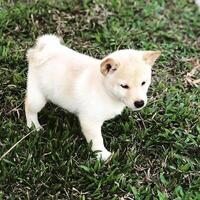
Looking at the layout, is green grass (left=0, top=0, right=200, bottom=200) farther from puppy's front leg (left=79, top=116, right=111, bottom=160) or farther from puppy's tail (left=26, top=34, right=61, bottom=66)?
puppy's tail (left=26, top=34, right=61, bottom=66)

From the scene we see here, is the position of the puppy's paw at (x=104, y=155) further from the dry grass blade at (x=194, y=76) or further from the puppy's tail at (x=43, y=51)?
the dry grass blade at (x=194, y=76)

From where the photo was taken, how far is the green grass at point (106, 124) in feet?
14.4

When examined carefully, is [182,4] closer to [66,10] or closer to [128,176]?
[66,10]

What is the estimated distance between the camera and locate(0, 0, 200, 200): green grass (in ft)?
14.4

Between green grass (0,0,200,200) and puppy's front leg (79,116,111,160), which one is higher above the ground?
puppy's front leg (79,116,111,160)

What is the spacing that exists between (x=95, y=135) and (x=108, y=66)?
68 centimetres

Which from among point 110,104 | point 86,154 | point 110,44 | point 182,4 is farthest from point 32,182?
point 182,4

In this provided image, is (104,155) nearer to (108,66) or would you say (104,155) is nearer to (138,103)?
(138,103)

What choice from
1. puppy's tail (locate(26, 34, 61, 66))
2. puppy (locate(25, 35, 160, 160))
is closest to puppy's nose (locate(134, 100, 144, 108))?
puppy (locate(25, 35, 160, 160))

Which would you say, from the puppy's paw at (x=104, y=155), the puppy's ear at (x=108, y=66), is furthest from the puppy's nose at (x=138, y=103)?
the puppy's paw at (x=104, y=155)

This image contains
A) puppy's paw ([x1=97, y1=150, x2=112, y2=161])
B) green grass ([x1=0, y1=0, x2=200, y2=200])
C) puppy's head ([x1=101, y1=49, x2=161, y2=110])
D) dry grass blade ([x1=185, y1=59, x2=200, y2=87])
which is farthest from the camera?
dry grass blade ([x1=185, y1=59, x2=200, y2=87])

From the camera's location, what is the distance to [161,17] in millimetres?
7062

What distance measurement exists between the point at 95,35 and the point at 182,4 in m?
1.88

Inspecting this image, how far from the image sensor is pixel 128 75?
4.04m
